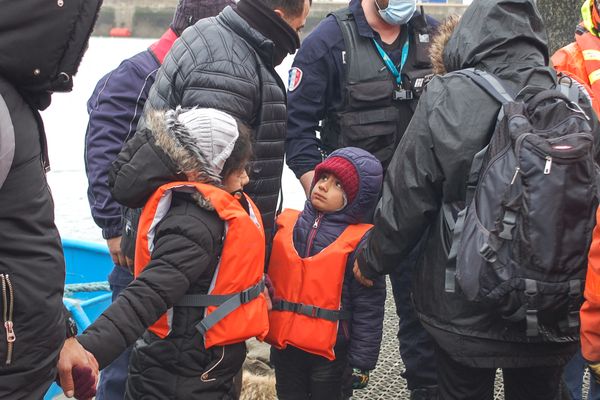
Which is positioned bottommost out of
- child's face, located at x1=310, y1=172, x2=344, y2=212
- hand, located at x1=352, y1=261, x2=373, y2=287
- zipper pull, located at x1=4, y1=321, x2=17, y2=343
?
hand, located at x1=352, y1=261, x2=373, y2=287

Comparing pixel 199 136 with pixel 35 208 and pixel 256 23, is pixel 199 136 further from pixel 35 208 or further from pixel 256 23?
pixel 35 208

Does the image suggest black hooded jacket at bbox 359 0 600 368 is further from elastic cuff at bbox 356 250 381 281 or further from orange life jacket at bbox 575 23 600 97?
orange life jacket at bbox 575 23 600 97

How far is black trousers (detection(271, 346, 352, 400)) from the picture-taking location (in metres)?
3.47

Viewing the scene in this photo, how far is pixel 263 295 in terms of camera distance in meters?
2.84

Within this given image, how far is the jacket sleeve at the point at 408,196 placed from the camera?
9.30 ft

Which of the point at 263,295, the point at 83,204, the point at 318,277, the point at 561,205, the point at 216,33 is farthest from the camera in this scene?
the point at 83,204

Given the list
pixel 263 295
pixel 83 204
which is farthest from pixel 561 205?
pixel 83 204

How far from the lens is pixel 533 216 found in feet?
8.13

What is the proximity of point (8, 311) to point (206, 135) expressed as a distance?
1.05m

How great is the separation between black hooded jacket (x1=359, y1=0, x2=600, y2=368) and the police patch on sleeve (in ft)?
3.09

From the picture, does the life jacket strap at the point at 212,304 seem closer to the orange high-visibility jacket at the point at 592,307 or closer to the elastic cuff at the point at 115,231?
the elastic cuff at the point at 115,231

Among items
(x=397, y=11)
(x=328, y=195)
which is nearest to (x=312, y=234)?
(x=328, y=195)

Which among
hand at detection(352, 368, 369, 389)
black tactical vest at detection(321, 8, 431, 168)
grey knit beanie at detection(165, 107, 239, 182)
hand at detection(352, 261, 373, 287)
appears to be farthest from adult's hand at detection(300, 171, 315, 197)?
grey knit beanie at detection(165, 107, 239, 182)

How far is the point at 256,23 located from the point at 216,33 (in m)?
0.16
